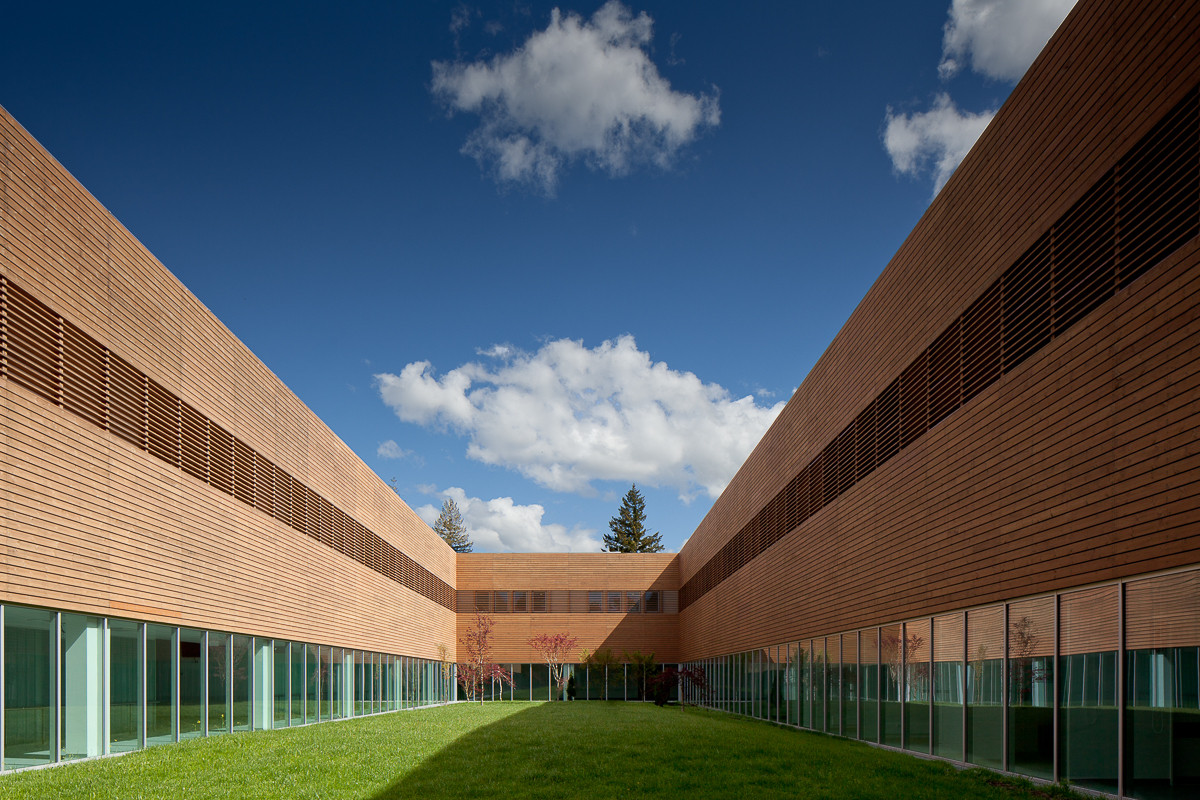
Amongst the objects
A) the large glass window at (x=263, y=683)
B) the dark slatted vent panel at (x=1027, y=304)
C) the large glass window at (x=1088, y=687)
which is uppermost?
the dark slatted vent panel at (x=1027, y=304)

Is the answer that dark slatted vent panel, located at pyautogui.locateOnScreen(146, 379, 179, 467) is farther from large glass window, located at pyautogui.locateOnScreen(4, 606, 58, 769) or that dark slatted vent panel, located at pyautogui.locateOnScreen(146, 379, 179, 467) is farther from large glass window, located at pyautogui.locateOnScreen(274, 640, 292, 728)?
large glass window, located at pyautogui.locateOnScreen(274, 640, 292, 728)

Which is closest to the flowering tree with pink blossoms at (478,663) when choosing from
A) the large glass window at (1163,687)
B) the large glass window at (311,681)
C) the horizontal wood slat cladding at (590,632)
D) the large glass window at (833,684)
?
the horizontal wood slat cladding at (590,632)

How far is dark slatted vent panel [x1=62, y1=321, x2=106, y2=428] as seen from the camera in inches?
528

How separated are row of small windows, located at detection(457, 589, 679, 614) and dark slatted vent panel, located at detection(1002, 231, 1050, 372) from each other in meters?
39.1

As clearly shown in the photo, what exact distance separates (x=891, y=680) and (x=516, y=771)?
25.0 feet

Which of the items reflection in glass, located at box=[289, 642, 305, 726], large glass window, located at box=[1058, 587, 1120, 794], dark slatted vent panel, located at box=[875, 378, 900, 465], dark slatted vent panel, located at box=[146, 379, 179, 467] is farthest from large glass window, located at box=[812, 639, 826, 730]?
dark slatted vent panel, located at box=[146, 379, 179, 467]

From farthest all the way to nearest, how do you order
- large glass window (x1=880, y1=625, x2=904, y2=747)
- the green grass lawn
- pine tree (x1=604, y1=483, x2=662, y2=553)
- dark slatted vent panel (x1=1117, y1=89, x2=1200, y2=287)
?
pine tree (x1=604, y1=483, x2=662, y2=553) → large glass window (x1=880, y1=625, x2=904, y2=747) → the green grass lawn → dark slatted vent panel (x1=1117, y1=89, x2=1200, y2=287)

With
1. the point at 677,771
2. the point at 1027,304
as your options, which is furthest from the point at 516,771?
the point at 1027,304

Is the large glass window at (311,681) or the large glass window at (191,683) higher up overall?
the large glass window at (191,683)

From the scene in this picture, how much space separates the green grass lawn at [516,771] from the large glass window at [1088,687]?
49 centimetres

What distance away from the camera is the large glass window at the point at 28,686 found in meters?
12.0

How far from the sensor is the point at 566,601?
162 feet

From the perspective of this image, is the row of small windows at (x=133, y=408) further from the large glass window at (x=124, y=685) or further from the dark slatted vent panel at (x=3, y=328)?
the large glass window at (x=124, y=685)

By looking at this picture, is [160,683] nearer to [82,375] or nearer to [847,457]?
[82,375]
